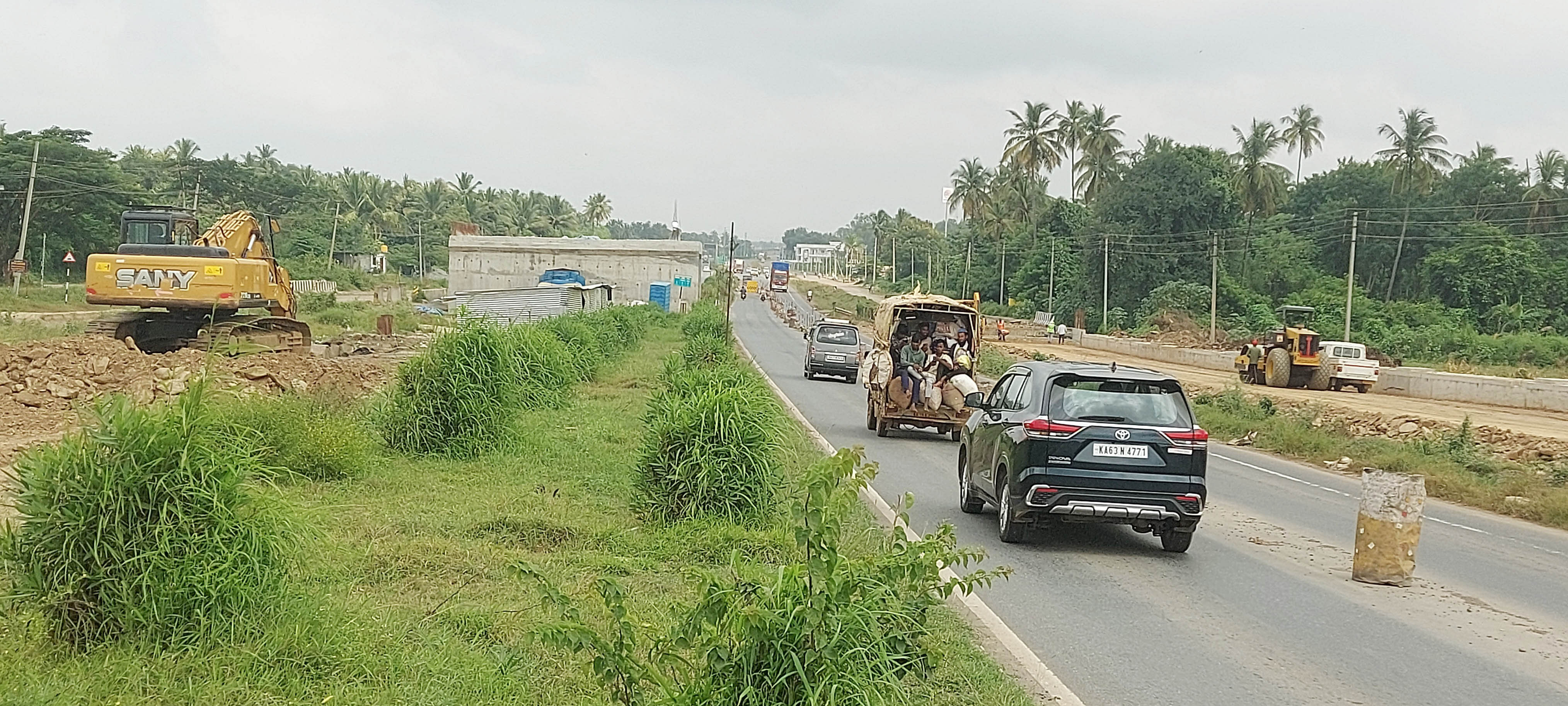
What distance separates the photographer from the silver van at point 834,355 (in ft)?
127

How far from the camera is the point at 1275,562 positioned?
11.5 meters

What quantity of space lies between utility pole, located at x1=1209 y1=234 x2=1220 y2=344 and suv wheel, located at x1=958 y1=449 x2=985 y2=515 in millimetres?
48019

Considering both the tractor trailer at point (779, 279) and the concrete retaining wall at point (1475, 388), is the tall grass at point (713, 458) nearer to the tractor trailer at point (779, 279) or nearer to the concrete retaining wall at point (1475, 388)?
the concrete retaining wall at point (1475, 388)

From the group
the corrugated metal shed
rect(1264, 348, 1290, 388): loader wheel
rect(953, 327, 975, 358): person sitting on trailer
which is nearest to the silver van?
the corrugated metal shed

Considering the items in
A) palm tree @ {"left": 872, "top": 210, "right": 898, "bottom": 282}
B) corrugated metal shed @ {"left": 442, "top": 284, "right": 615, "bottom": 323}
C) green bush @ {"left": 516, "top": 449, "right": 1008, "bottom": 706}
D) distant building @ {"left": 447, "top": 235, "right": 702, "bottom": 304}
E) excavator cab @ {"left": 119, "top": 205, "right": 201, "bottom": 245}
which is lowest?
green bush @ {"left": 516, "top": 449, "right": 1008, "bottom": 706}

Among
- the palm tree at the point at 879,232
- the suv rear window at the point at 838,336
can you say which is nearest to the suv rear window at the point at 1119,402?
the suv rear window at the point at 838,336

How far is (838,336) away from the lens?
39.6m

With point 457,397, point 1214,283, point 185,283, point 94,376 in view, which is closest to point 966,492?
point 457,397

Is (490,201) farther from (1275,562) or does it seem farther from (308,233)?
(1275,562)

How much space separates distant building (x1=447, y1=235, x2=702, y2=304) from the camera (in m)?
79.7

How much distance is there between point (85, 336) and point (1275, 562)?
22819mm

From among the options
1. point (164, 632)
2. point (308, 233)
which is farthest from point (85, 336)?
point (308, 233)

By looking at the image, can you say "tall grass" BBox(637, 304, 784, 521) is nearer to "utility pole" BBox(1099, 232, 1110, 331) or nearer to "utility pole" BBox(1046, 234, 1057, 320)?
"utility pole" BBox(1099, 232, 1110, 331)

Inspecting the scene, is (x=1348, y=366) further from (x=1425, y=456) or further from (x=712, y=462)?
(x=712, y=462)
